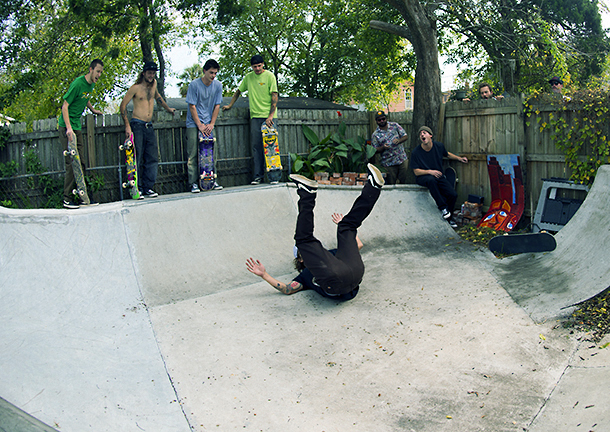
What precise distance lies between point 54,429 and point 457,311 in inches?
137

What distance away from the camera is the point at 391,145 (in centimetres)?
885

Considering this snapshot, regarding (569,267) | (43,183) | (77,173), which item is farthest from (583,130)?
(43,183)

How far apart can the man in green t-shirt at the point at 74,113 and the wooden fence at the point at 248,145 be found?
0.54m

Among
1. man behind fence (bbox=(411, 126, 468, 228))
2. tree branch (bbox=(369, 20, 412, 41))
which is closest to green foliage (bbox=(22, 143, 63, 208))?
man behind fence (bbox=(411, 126, 468, 228))

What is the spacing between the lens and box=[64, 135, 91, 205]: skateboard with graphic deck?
6695 millimetres

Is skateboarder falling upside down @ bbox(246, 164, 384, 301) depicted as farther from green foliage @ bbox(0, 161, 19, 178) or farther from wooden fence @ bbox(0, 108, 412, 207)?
green foliage @ bbox(0, 161, 19, 178)

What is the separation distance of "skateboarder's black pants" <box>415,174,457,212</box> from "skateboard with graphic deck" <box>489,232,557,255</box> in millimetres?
1581

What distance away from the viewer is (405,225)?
741cm

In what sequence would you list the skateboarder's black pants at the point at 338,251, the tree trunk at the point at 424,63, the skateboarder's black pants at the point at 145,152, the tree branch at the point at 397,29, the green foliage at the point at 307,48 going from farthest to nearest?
1. the green foliage at the point at 307,48
2. the tree branch at the point at 397,29
3. the tree trunk at the point at 424,63
4. the skateboarder's black pants at the point at 145,152
5. the skateboarder's black pants at the point at 338,251

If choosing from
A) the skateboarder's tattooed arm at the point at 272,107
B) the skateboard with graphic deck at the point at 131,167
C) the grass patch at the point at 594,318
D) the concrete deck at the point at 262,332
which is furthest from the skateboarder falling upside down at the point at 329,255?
the skateboarder's tattooed arm at the point at 272,107

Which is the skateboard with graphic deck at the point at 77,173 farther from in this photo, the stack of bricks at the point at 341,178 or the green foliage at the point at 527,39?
the green foliage at the point at 527,39

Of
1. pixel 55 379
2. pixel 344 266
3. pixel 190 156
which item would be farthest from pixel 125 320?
pixel 190 156

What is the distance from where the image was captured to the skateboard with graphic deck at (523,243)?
18.8 ft

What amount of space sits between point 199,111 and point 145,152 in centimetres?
111
